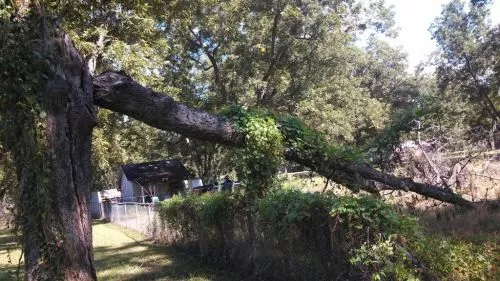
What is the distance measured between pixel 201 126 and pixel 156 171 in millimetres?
34798

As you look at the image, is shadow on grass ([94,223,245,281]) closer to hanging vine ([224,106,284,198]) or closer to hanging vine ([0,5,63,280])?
hanging vine ([224,106,284,198])

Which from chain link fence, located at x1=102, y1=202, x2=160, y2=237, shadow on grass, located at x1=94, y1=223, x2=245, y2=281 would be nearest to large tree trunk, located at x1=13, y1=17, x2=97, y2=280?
shadow on grass, located at x1=94, y1=223, x2=245, y2=281

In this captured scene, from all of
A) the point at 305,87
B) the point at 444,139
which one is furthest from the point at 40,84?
the point at 305,87

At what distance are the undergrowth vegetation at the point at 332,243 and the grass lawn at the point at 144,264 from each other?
2.23 ft

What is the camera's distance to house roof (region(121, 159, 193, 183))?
40.2 metres

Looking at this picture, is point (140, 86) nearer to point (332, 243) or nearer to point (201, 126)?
point (201, 126)

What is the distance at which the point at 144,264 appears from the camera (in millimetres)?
12133

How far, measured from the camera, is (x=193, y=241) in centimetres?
1309

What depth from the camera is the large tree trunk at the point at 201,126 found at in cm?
629

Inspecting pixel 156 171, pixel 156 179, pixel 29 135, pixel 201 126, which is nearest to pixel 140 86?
pixel 201 126

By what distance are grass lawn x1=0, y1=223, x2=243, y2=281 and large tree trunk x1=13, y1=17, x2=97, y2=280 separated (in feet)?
8.51

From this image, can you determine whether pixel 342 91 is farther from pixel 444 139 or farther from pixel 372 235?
pixel 372 235

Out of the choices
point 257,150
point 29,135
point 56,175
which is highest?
point 29,135

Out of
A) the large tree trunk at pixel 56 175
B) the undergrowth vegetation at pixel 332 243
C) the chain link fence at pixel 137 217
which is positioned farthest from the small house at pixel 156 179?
the large tree trunk at pixel 56 175
